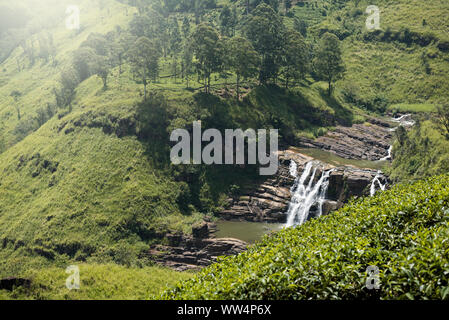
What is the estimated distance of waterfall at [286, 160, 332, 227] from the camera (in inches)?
1956

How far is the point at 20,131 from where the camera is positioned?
88562 millimetres

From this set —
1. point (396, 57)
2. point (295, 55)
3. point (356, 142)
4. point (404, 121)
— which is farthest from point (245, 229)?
point (396, 57)

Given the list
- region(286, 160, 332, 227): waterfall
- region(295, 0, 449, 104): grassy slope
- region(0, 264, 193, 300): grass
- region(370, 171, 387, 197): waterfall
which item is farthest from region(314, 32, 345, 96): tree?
region(0, 264, 193, 300): grass

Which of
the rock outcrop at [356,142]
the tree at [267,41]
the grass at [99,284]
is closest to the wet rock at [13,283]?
the grass at [99,284]

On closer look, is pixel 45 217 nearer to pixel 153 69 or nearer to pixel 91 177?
pixel 91 177

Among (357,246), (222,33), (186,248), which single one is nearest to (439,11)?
(222,33)

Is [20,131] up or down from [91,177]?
up

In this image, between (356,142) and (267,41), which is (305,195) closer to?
(356,142)

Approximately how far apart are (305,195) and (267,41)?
42135 millimetres

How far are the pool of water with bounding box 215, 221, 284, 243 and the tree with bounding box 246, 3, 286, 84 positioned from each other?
3956 cm

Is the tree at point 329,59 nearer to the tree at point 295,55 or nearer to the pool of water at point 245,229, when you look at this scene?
the tree at point 295,55

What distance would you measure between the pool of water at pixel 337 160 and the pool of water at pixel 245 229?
659 inches
